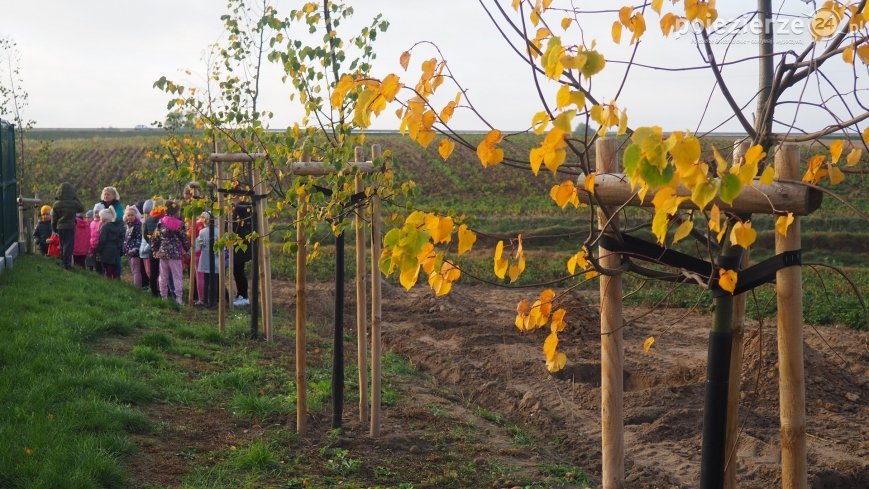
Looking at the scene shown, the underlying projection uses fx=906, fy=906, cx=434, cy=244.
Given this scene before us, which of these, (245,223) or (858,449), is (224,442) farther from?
(245,223)

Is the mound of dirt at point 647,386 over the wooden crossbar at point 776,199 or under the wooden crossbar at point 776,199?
under

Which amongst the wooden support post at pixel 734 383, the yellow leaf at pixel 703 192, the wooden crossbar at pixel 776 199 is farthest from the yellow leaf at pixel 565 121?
the wooden support post at pixel 734 383

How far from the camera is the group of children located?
532 inches

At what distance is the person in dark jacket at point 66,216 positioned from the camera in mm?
15320

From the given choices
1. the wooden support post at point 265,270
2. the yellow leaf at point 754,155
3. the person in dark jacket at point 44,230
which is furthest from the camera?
the person in dark jacket at point 44,230

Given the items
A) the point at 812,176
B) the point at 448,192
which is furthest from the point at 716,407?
the point at 448,192

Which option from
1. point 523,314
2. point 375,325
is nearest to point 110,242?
point 375,325

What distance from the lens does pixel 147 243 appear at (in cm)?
1428

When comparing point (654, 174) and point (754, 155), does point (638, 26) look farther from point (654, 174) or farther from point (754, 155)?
point (654, 174)

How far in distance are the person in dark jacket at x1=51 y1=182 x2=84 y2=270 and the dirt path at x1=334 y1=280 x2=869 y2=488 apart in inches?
231

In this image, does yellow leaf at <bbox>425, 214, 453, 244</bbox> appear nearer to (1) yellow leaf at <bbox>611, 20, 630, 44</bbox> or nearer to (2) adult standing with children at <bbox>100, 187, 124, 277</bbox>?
(1) yellow leaf at <bbox>611, 20, 630, 44</bbox>

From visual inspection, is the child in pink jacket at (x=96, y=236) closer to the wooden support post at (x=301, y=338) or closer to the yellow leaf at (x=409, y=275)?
the wooden support post at (x=301, y=338)

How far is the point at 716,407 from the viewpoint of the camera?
360 cm

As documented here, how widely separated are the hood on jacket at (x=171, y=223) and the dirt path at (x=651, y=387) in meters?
3.42
